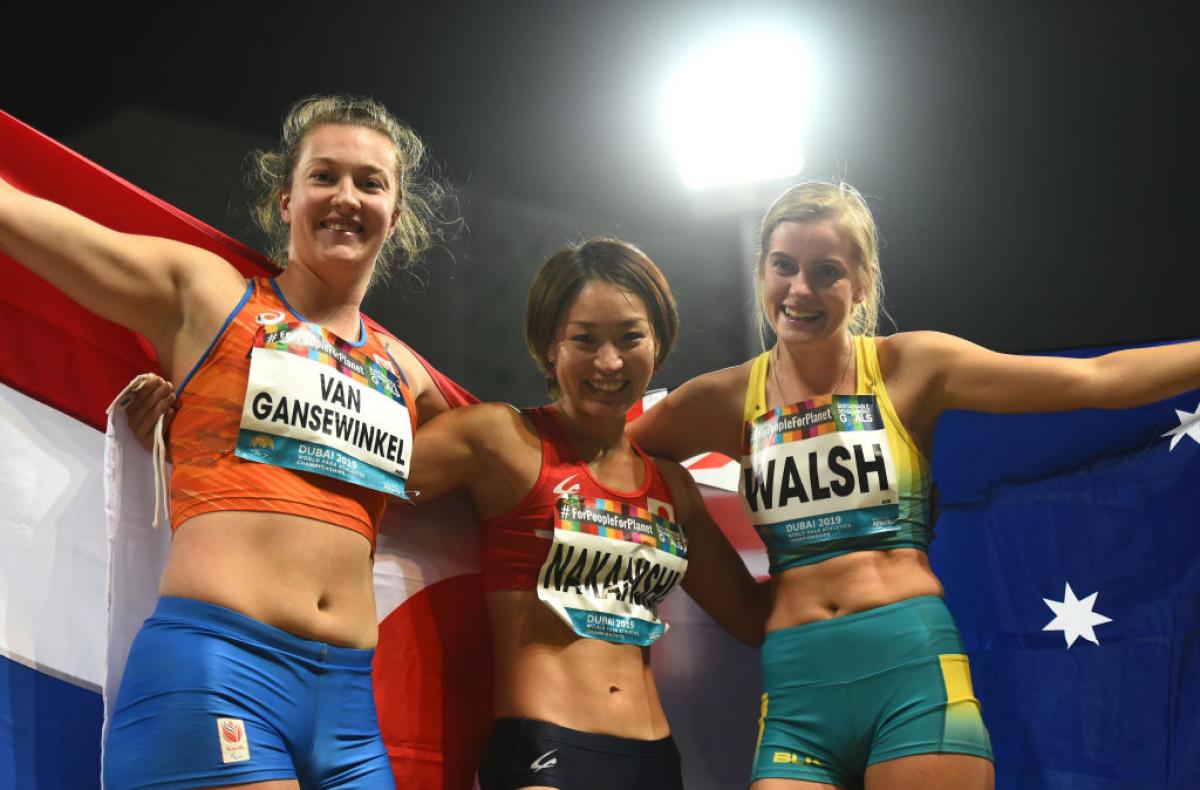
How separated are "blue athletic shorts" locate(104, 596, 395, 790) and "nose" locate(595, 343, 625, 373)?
67 centimetres

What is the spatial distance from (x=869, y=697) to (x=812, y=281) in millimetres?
751

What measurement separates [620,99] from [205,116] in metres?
1.72

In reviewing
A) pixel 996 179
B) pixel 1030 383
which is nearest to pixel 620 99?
pixel 996 179

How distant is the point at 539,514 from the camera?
6.36ft

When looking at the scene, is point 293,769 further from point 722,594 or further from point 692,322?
point 692,322

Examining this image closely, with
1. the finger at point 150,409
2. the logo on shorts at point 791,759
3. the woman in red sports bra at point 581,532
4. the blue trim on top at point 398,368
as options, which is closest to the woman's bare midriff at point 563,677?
the woman in red sports bra at point 581,532

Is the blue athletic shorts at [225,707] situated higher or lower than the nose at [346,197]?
lower

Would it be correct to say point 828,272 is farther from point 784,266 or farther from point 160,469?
point 160,469

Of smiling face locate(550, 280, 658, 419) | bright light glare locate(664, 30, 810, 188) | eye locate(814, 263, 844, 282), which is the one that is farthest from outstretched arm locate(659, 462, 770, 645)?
bright light glare locate(664, 30, 810, 188)

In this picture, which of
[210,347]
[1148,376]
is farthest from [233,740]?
[1148,376]

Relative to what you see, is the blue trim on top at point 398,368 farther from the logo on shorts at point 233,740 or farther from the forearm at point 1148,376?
the forearm at point 1148,376

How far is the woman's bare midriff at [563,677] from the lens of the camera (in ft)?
5.99

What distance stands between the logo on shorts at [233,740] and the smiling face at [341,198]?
75 cm

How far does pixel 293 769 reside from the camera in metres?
1.51
